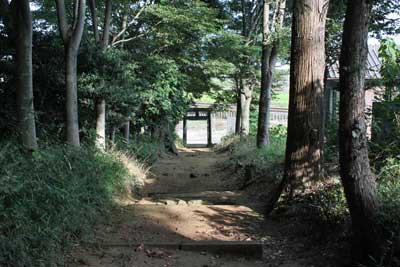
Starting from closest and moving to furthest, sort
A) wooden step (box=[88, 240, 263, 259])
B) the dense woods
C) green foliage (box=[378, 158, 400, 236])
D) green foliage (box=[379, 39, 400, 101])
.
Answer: green foliage (box=[378, 158, 400, 236]) < the dense woods < wooden step (box=[88, 240, 263, 259]) < green foliage (box=[379, 39, 400, 101])

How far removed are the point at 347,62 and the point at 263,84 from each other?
8938 millimetres

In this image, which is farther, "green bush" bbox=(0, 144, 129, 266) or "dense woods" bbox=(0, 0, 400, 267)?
"dense woods" bbox=(0, 0, 400, 267)

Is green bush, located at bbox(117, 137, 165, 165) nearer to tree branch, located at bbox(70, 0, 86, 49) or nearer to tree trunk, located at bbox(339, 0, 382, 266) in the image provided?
tree branch, located at bbox(70, 0, 86, 49)

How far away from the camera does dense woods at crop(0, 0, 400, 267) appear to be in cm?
403

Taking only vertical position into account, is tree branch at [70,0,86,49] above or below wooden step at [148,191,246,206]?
above

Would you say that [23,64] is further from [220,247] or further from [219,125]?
[219,125]

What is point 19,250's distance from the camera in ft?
11.8

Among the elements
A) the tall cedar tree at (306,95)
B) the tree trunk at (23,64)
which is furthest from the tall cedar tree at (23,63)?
the tall cedar tree at (306,95)

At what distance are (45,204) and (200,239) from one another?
1958 mm

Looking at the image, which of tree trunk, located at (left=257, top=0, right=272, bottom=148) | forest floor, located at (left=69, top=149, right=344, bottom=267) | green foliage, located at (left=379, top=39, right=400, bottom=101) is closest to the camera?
forest floor, located at (left=69, top=149, right=344, bottom=267)

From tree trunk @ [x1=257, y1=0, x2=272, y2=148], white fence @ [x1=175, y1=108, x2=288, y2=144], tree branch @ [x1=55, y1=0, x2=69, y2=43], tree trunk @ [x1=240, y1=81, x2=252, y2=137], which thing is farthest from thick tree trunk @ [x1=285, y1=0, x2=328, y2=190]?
white fence @ [x1=175, y1=108, x2=288, y2=144]

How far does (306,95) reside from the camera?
21.6ft

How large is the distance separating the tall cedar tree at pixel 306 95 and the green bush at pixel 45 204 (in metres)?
2.81

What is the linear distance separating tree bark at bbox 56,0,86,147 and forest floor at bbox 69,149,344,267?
169 cm
